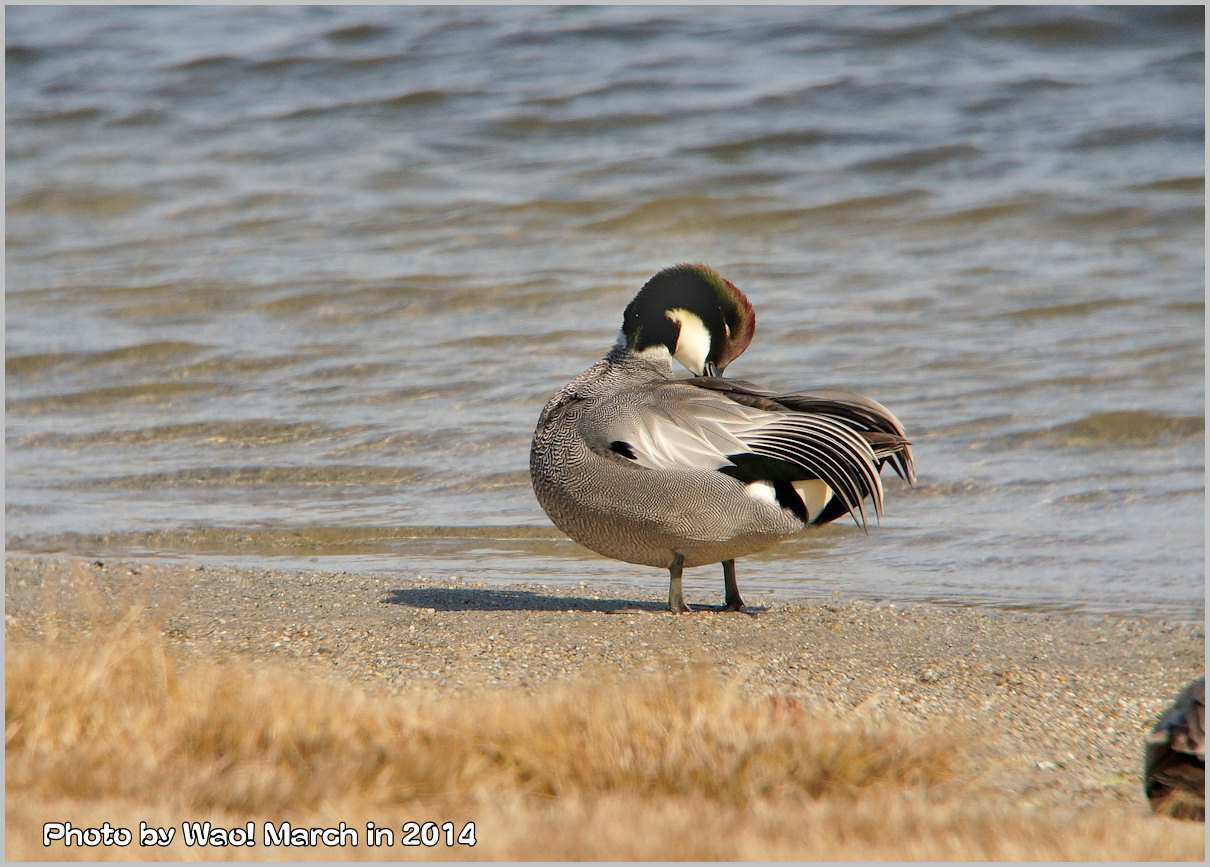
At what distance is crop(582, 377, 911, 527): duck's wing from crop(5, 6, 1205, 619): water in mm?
1145

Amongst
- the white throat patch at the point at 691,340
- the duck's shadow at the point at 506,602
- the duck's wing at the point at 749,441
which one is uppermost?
the white throat patch at the point at 691,340

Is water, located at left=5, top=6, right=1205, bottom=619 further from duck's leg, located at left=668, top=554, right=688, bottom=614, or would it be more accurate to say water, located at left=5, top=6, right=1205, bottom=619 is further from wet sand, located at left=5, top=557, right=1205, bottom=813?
duck's leg, located at left=668, top=554, right=688, bottom=614

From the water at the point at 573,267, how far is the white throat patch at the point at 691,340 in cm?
118

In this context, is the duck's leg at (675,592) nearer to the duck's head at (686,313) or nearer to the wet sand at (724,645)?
the wet sand at (724,645)

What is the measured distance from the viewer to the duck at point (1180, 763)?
8.77 feet

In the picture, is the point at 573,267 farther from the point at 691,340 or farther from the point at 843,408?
the point at 843,408

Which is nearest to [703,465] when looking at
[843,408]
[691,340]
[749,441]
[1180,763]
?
[749,441]

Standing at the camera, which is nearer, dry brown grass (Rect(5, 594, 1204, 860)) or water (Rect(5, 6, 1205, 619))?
dry brown grass (Rect(5, 594, 1204, 860))

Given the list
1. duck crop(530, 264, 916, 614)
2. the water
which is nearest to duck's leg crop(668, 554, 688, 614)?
duck crop(530, 264, 916, 614)

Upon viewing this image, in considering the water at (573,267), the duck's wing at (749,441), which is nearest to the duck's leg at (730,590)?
the duck's wing at (749,441)

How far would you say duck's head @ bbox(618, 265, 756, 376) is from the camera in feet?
15.6

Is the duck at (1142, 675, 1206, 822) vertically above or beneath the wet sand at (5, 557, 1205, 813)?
above

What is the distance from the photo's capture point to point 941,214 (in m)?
11.4

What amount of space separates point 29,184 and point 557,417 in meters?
12.2
